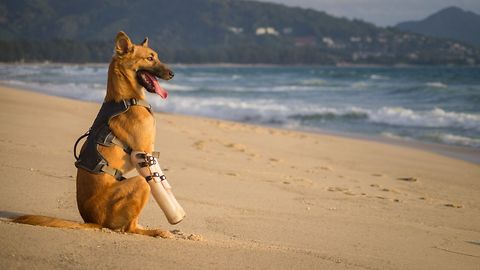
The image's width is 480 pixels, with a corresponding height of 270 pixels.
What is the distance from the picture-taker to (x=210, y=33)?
18025cm

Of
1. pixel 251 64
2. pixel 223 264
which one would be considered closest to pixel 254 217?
pixel 223 264

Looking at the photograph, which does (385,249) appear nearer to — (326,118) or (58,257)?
(58,257)

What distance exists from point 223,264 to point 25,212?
2.01 meters

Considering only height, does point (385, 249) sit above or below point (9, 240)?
below

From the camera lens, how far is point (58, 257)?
138 inches

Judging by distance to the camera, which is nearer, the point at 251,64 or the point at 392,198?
the point at 392,198

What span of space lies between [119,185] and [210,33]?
17906cm

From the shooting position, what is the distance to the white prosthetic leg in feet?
14.0

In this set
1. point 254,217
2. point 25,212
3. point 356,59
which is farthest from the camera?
point 356,59

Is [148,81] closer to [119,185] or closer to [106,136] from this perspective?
[106,136]

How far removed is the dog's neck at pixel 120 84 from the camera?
4.40 metres

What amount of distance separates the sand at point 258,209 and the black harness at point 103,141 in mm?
461

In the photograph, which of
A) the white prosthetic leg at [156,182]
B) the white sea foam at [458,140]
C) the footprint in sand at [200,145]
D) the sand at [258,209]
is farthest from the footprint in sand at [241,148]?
the white sea foam at [458,140]

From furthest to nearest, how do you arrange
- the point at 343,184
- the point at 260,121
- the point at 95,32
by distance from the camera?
the point at 95,32, the point at 260,121, the point at 343,184
